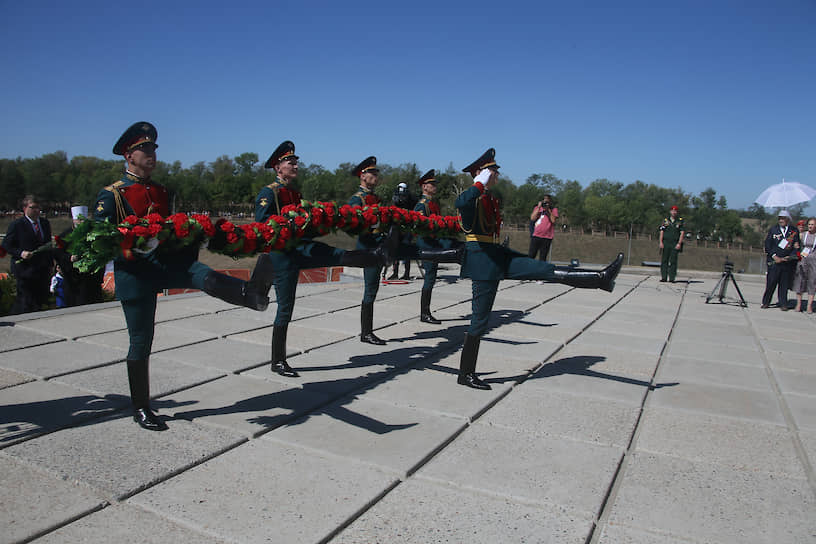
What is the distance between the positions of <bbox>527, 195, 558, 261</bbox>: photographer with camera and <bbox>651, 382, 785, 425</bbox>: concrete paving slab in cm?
721

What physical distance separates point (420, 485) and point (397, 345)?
3.57 meters

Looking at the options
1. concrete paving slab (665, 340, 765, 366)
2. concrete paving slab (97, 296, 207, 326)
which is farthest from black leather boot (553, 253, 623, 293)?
concrete paving slab (97, 296, 207, 326)

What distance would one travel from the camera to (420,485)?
3.44 m

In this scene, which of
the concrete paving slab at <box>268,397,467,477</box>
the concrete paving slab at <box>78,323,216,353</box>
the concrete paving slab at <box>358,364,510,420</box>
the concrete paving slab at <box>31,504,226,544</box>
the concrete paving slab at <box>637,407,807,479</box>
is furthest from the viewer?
the concrete paving slab at <box>78,323,216,353</box>

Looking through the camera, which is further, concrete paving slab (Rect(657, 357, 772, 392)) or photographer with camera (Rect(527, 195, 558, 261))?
photographer with camera (Rect(527, 195, 558, 261))

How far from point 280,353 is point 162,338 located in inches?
77.1

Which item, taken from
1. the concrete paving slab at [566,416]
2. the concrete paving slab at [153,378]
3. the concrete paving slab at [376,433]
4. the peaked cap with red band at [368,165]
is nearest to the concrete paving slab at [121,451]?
the concrete paving slab at [376,433]

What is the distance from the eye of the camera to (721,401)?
532cm

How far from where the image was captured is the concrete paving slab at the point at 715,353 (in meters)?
6.99

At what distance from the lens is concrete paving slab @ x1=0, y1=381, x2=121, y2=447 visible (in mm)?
3996

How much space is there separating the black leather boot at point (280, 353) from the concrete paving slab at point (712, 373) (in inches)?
148

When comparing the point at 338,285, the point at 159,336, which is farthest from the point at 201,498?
the point at 338,285

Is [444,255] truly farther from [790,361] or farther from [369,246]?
[790,361]

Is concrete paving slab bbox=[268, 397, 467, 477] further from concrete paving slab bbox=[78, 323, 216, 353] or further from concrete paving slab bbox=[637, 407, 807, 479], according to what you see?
concrete paving slab bbox=[78, 323, 216, 353]
